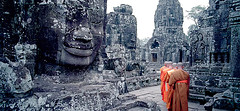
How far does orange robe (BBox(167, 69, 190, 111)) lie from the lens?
182 inches

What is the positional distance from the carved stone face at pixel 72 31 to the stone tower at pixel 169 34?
24696mm

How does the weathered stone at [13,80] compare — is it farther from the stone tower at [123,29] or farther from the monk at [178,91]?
the stone tower at [123,29]

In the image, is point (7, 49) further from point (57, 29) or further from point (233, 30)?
point (233, 30)

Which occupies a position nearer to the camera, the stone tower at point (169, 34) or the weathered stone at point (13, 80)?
the weathered stone at point (13, 80)

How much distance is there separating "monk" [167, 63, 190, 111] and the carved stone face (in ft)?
11.6

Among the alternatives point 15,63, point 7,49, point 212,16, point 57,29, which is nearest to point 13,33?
point 7,49

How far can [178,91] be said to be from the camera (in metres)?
4.70

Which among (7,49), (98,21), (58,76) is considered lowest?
(58,76)

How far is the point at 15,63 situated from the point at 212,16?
812 centimetres

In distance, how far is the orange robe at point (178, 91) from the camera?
462cm

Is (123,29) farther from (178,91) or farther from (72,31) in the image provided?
(72,31)

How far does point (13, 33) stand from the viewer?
157 centimetres

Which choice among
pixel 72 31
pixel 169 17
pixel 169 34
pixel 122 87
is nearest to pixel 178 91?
pixel 122 87

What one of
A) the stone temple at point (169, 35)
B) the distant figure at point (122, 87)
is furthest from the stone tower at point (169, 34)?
the distant figure at point (122, 87)
